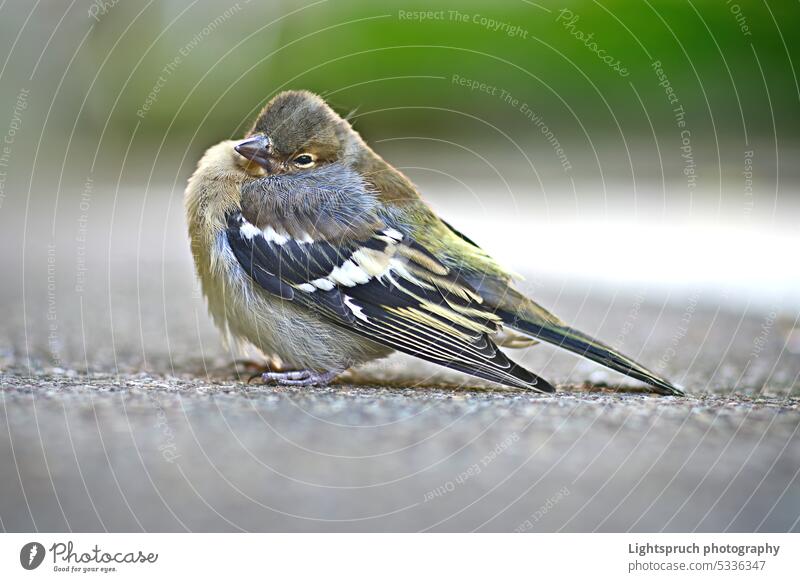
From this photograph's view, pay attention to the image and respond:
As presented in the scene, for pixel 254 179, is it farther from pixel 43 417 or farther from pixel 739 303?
pixel 739 303

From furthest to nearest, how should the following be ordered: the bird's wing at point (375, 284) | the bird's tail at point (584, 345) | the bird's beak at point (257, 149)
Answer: the bird's beak at point (257, 149)
the bird's tail at point (584, 345)
the bird's wing at point (375, 284)

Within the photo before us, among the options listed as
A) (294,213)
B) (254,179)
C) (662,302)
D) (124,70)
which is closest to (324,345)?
(294,213)

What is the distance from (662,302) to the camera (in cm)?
624

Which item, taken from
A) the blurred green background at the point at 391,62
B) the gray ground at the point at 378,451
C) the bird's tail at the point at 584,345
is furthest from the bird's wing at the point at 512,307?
the blurred green background at the point at 391,62

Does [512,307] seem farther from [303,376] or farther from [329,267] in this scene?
[303,376]

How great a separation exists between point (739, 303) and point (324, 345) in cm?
400

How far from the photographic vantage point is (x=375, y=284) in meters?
3.20

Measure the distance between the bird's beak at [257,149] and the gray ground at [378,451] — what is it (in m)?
0.97

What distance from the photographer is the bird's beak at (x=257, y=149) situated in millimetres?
3334

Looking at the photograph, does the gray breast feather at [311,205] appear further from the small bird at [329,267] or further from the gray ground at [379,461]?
the gray ground at [379,461]

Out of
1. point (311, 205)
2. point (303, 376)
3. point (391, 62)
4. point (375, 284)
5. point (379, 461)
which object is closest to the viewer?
point (379, 461)

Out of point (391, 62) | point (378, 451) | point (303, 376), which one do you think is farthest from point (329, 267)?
point (391, 62)

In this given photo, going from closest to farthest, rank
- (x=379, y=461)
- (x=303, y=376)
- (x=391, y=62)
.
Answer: (x=379, y=461) < (x=303, y=376) < (x=391, y=62)

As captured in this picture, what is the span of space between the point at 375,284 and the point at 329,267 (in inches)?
8.1
